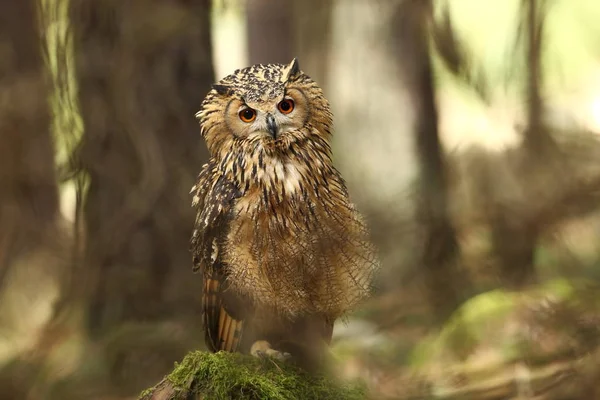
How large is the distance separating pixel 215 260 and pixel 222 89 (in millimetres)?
411

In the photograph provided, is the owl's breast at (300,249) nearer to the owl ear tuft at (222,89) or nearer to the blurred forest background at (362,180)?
the blurred forest background at (362,180)

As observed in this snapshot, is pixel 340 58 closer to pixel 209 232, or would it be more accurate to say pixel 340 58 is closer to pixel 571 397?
pixel 209 232

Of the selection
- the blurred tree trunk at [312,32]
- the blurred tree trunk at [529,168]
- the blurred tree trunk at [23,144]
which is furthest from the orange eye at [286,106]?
the blurred tree trunk at [23,144]

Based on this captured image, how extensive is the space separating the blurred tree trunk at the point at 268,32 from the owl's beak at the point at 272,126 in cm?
93

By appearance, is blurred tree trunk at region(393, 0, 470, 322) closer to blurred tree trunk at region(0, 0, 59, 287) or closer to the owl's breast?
the owl's breast

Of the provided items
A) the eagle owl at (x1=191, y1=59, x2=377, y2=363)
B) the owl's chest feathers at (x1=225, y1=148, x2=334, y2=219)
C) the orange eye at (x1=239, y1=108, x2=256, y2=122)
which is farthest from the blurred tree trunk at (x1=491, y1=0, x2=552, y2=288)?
the orange eye at (x1=239, y1=108, x2=256, y2=122)

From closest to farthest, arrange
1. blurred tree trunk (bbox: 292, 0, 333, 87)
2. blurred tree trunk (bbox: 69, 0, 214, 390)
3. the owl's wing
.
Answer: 1. the owl's wing
2. blurred tree trunk (bbox: 292, 0, 333, 87)
3. blurred tree trunk (bbox: 69, 0, 214, 390)

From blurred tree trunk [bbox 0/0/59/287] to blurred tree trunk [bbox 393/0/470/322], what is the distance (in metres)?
1.52

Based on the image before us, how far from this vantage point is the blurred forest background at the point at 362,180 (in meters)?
0.94

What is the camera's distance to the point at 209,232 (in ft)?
4.55

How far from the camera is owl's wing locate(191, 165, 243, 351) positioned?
1.34m

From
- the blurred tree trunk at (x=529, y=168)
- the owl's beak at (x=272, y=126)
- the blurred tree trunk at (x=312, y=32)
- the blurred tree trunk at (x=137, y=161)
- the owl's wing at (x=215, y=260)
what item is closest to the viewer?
the blurred tree trunk at (x=529, y=168)

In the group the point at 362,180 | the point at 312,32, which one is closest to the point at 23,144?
the point at 312,32

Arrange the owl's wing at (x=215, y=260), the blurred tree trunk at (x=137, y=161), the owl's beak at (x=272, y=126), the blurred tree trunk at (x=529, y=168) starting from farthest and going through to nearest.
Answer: the blurred tree trunk at (x=137, y=161) < the owl's wing at (x=215, y=260) < the owl's beak at (x=272, y=126) < the blurred tree trunk at (x=529, y=168)
